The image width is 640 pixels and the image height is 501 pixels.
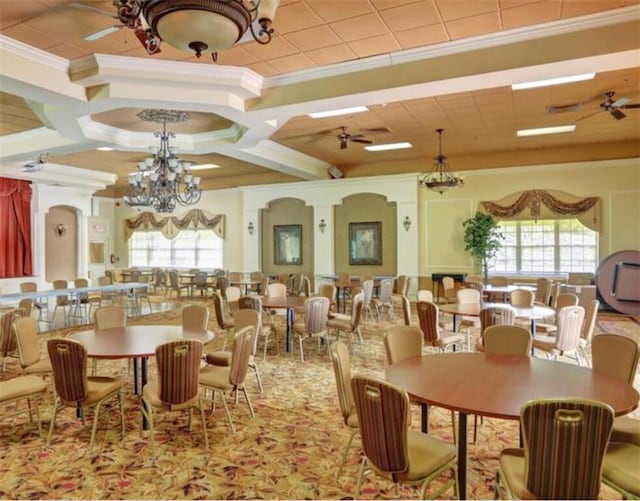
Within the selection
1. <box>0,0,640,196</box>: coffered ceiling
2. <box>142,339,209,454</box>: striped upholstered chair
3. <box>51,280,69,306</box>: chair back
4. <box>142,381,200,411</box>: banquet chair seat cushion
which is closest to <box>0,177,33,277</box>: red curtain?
<box>51,280,69,306</box>: chair back

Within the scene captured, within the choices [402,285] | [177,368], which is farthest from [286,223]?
[177,368]

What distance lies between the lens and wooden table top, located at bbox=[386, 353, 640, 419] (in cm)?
238

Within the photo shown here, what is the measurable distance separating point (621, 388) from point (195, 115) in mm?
6315

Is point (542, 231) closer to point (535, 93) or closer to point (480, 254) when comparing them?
point (480, 254)

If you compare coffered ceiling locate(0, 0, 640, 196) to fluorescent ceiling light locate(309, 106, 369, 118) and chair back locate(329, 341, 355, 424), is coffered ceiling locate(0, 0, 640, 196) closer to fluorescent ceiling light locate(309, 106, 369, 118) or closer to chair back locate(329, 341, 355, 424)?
fluorescent ceiling light locate(309, 106, 369, 118)

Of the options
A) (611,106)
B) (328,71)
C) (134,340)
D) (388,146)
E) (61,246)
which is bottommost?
(134,340)

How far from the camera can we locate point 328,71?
16.9 ft

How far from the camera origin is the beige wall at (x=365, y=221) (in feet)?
38.5

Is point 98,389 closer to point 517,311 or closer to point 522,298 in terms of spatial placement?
point 517,311

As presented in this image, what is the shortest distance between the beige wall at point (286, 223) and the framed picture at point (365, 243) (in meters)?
1.28

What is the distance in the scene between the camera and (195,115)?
6.88 metres

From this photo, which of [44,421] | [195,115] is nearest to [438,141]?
[195,115]

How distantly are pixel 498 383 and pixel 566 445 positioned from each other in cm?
82

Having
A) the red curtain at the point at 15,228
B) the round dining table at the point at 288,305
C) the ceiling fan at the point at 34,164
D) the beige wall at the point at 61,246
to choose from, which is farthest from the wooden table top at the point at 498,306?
the beige wall at the point at 61,246
